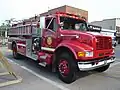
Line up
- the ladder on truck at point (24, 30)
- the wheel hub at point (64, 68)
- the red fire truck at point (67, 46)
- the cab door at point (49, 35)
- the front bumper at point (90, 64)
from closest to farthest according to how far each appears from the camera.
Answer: the front bumper at point (90, 64) < the red fire truck at point (67, 46) < the wheel hub at point (64, 68) < the cab door at point (49, 35) < the ladder on truck at point (24, 30)

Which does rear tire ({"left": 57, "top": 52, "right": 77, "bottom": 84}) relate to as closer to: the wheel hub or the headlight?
the wheel hub

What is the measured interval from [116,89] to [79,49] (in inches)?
64.4

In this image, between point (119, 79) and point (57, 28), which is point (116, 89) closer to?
point (119, 79)

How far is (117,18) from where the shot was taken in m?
50.8

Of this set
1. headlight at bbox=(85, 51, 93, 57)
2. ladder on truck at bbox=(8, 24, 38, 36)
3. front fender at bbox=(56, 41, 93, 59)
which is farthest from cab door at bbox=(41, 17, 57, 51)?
headlight at bbox=(85, 51, 93, 57)

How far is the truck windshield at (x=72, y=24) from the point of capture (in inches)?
279

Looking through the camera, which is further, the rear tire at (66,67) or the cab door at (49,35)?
the cab door at (49,35)

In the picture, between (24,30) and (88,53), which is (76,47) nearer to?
(88,53)

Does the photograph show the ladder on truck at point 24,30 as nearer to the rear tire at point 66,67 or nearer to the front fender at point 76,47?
the rear tire at point 66,67

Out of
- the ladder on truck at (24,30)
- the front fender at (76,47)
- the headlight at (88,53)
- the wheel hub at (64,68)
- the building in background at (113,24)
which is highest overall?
the building in background at (113,24)

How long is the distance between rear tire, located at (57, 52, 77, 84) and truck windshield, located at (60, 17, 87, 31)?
123 cm

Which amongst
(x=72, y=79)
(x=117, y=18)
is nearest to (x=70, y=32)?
(x=72, y=79)

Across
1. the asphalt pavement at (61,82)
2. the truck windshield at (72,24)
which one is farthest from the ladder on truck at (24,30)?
the asphalt pavement at (61,82)

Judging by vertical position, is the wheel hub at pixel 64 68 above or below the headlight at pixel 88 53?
below
